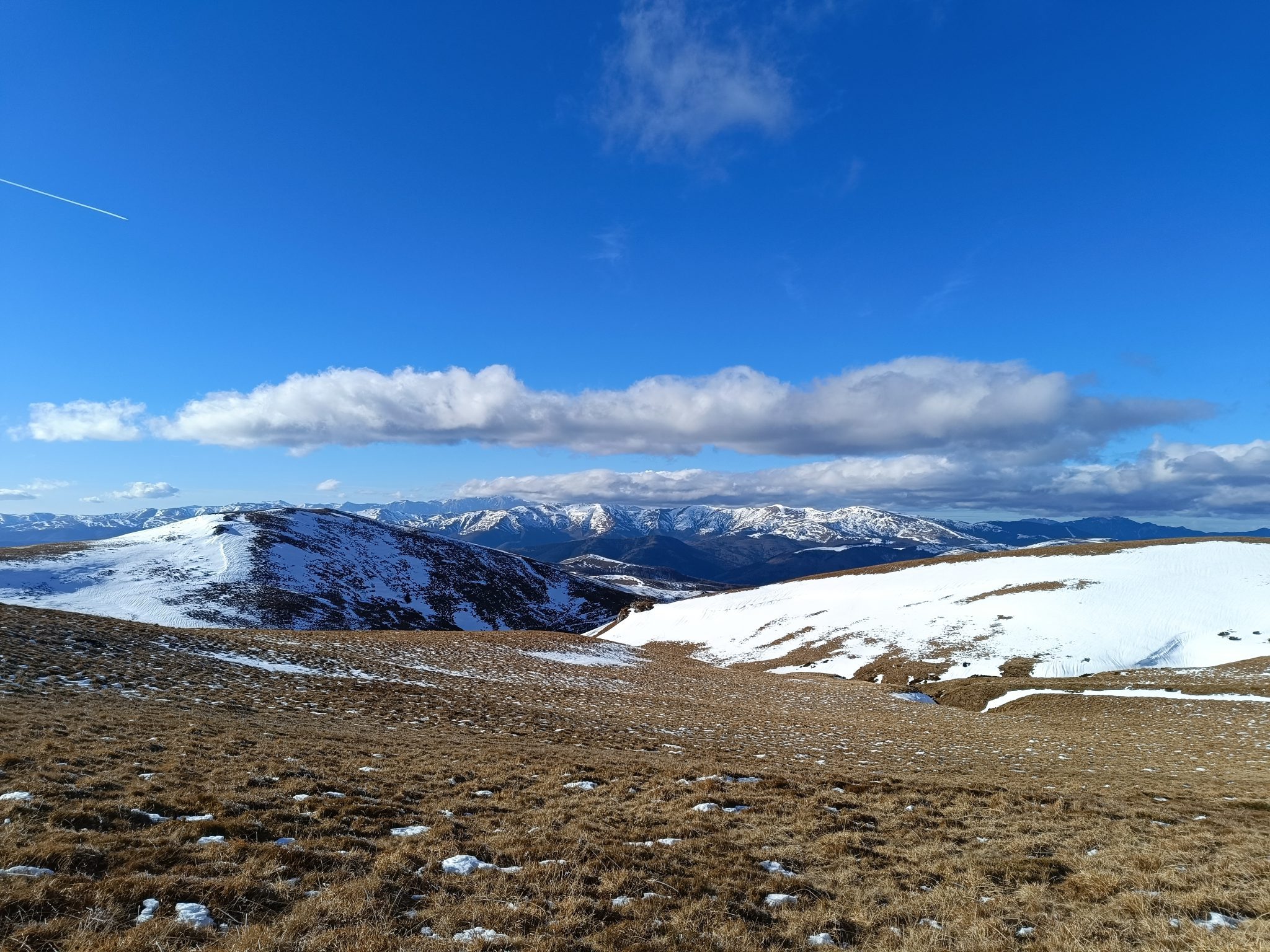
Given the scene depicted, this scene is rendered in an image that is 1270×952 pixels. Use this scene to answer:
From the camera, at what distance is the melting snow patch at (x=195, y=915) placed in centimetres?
584

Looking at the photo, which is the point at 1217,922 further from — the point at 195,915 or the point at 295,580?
the point at 295,580

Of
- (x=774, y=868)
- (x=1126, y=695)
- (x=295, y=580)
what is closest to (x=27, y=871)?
(x=774, y=868)

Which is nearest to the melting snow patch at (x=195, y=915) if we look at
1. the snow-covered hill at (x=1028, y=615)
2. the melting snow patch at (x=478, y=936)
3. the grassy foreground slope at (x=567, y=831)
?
the grassy foreground slope at (x=567, y=831)

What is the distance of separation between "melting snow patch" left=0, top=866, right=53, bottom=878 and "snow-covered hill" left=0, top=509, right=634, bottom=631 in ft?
285

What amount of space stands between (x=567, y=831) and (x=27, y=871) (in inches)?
274

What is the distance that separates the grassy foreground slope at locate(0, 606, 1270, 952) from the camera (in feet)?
21.3

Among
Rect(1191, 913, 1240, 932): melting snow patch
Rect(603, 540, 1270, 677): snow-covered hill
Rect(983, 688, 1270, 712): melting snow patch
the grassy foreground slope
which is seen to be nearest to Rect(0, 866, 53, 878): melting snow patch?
the grassy foreground slope

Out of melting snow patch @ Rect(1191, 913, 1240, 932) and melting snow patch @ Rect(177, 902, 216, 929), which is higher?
melting snow patch @ Rect(177, 902, 216, 929)

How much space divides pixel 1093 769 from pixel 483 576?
152m

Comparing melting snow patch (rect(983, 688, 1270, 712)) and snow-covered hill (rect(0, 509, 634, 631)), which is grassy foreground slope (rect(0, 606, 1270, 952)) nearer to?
melting snow patch (rect(983, 688, 1270, 712))

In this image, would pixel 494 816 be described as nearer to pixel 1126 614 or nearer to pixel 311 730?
pixel 311 730

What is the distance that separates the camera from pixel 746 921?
7070 mm

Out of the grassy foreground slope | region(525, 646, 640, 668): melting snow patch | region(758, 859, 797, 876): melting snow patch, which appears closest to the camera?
the grassy foreground slope

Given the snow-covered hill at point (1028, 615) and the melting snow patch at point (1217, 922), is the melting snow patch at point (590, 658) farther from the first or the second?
the melting snow patch at point (1217, 922)
